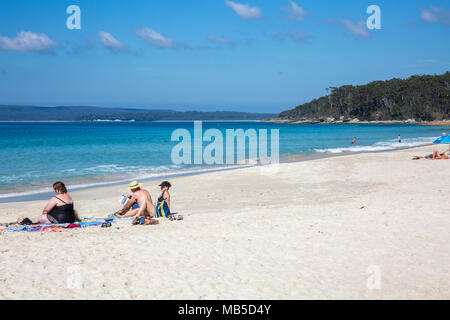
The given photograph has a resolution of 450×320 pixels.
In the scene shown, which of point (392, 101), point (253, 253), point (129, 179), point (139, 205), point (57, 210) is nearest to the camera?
point (253, 253)

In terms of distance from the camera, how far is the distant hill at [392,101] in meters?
128

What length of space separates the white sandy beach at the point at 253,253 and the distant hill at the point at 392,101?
12928 centimetres

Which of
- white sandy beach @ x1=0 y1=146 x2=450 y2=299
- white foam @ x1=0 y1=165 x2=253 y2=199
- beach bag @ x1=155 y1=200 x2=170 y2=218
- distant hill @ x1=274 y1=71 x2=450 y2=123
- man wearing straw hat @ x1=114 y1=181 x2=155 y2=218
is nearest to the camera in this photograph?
white sandy beach @ x1=0 y1=146 x2=450 y2=299

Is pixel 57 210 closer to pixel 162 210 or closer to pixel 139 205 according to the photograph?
pixel 139 205

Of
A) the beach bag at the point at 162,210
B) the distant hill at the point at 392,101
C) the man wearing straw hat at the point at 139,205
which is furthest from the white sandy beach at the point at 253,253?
the distant hill at the point at 392,101

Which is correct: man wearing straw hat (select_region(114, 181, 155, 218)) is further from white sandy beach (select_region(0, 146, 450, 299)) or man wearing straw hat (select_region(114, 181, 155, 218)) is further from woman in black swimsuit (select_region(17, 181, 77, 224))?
woman in black swimsuit (select_region(17, 181, 77, 224))

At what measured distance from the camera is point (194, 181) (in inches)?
681

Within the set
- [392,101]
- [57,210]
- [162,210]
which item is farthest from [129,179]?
[392,101]

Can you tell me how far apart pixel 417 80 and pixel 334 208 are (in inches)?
6044

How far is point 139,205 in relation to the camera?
9461mm

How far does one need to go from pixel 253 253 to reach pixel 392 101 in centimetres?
14868

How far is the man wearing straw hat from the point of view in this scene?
30.9 ft

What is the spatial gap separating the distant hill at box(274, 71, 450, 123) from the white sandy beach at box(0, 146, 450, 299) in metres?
129

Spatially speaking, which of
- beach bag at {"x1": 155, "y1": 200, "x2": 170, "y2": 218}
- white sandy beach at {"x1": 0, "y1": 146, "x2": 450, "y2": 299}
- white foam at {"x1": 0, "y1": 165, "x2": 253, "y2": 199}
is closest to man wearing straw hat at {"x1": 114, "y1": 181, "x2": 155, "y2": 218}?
beach bag at {"x1": 155, "y1": 200, "x2": 170, "y2": 218}
